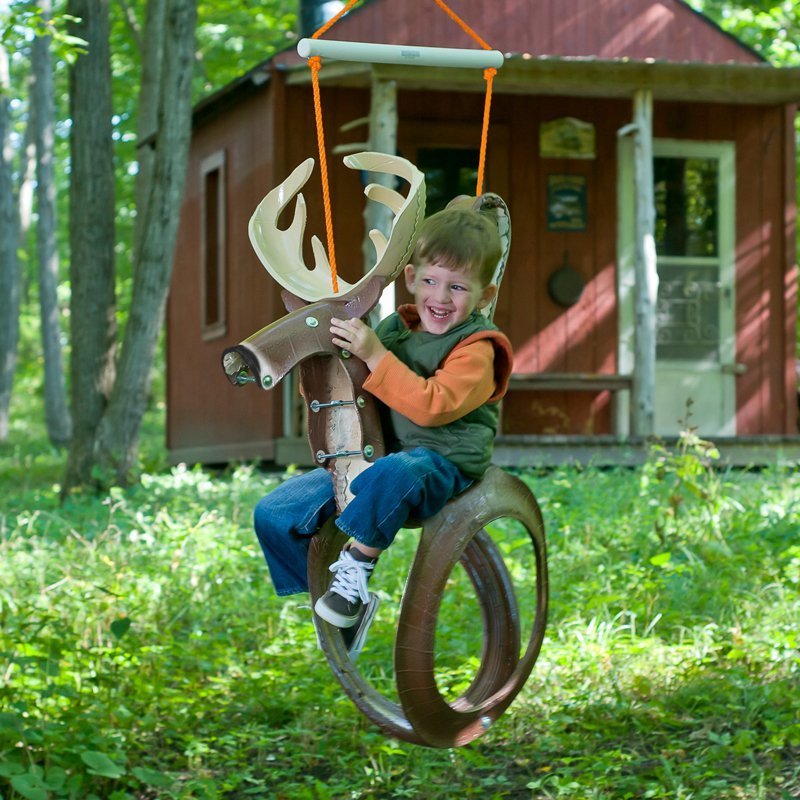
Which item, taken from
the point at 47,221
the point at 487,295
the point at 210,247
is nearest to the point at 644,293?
the point at 210,247

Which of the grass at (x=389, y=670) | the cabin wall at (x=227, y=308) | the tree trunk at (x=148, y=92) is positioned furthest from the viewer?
the tree trunk at (x=148, y=92)

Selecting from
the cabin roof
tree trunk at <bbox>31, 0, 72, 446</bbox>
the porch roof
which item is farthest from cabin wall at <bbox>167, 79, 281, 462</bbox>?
tree trunk at <bbox>31, 0, 72, 446</bbox>

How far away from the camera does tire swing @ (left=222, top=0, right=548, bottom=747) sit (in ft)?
12.0

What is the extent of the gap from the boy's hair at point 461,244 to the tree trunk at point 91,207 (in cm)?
917

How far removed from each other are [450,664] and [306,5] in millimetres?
8532

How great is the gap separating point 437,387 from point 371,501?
354 millimetres

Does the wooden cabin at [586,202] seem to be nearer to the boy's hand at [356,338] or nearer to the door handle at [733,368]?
the door handle at [733,368]

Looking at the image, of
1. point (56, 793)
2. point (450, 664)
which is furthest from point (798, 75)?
point (56, 793)

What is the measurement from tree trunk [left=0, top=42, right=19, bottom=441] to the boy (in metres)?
24.1

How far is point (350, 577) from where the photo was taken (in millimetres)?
3834

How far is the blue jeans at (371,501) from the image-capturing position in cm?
372

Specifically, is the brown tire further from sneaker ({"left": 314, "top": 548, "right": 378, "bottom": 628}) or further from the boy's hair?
the boy's hair

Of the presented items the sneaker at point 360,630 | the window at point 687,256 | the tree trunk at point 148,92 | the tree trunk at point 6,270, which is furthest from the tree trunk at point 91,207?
the tree trunk at point 6,270

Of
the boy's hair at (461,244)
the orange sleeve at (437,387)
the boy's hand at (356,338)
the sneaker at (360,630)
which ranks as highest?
the boy's hair at (461,244)
